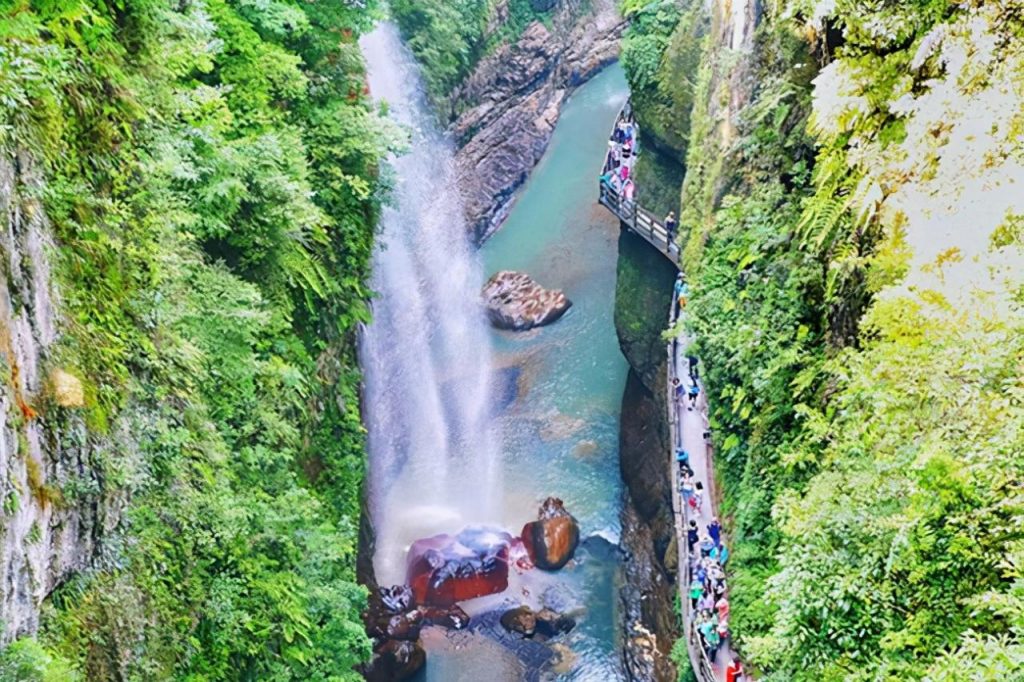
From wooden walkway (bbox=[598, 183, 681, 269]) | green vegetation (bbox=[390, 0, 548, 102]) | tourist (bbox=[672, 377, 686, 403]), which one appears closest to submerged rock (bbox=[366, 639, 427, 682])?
tourist (bbox=[672, 377, 686, 403])

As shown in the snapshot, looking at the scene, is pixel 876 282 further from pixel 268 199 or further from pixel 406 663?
pixel 406 663

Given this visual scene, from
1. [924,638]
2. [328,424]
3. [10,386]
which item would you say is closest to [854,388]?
[924,638]

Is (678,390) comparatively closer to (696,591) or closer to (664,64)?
(696,591)

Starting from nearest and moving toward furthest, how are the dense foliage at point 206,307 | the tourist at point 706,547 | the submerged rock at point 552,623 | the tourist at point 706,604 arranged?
the dense foliage at point 206,307 → the tourist at point 706,604 → the tourist at point 706,547 → the submerged rock at point 552,623

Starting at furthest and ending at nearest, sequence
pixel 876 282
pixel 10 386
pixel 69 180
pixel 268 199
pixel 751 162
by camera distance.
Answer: pixel 751 162, pixel 268 199, pixel 876 282, pixel 69 180, pixel 10 386

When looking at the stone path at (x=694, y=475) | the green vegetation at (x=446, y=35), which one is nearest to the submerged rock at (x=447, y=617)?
the stone path at (x=694, y=475)

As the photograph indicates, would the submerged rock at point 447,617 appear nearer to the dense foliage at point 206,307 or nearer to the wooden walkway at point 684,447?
the dense foliage at point 206,307
